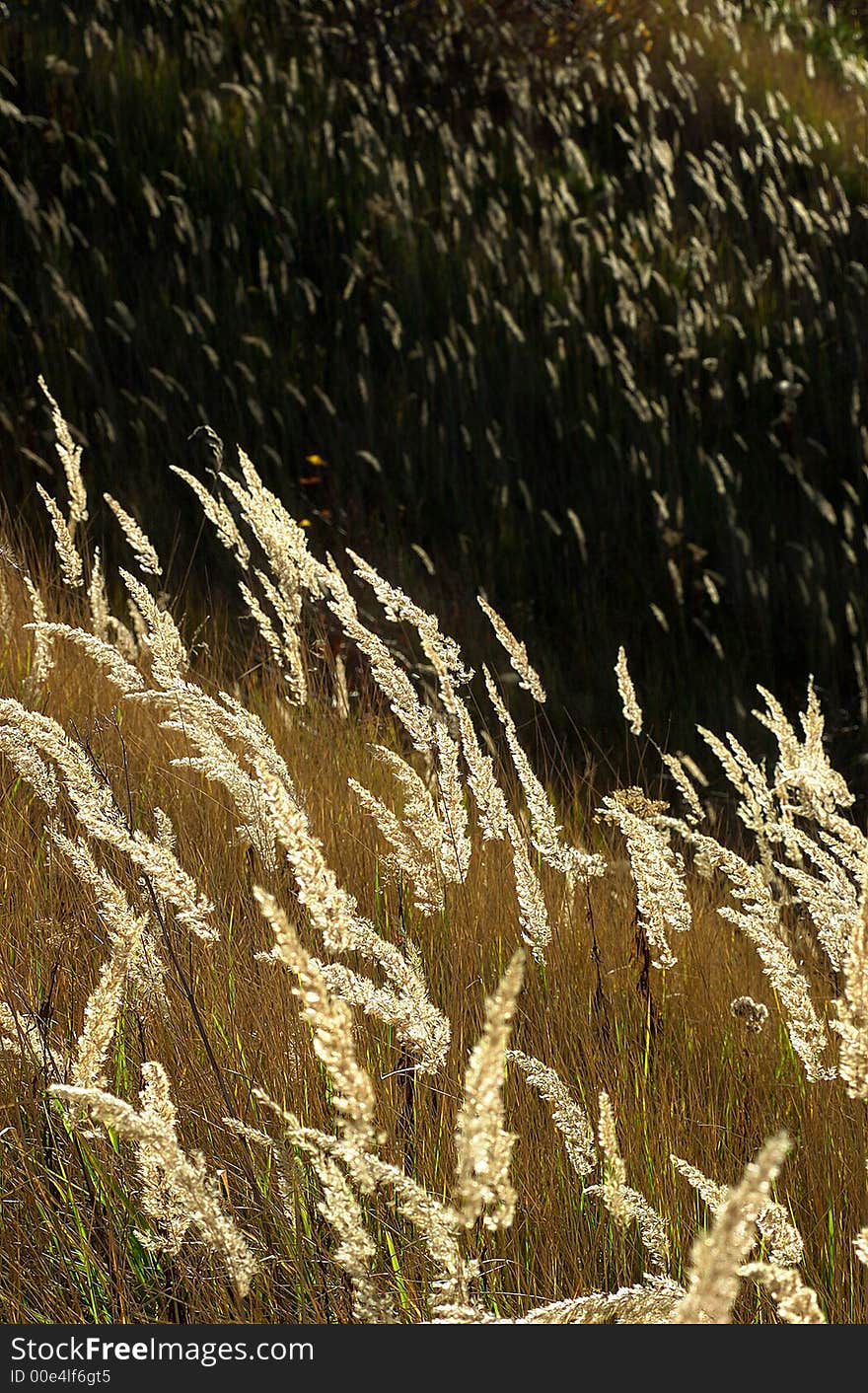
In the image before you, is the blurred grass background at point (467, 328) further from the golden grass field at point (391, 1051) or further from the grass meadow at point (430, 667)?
the golden grass field at point (391, 1051)

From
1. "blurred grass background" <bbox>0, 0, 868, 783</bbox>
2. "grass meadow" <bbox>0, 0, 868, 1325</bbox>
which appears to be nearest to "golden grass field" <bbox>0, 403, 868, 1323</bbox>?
"grass meadow" <bbox>0, 0, 868, 1325</bbox>

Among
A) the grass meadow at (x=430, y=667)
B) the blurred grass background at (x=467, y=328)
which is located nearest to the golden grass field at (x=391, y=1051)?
the grass meadow at (x=430, y=667)

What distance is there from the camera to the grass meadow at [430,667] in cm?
134

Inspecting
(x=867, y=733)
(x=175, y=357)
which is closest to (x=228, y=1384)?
(x=867, y=733)

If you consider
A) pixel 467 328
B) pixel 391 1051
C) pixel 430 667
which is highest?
pixel 467 328

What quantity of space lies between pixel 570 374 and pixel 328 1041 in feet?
16.2

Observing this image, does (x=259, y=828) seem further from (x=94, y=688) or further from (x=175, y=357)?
(x=175, y=357)

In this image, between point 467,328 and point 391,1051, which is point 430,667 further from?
point 467,328

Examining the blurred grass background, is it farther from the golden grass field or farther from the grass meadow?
the golden grass field

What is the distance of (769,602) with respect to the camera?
4.72 meters

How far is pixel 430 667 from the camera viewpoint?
11.6 ft

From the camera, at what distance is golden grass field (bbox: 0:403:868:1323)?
1070mm

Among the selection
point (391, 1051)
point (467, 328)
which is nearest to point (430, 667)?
point (391, 1051)

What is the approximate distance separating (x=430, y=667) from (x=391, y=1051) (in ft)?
6.25
